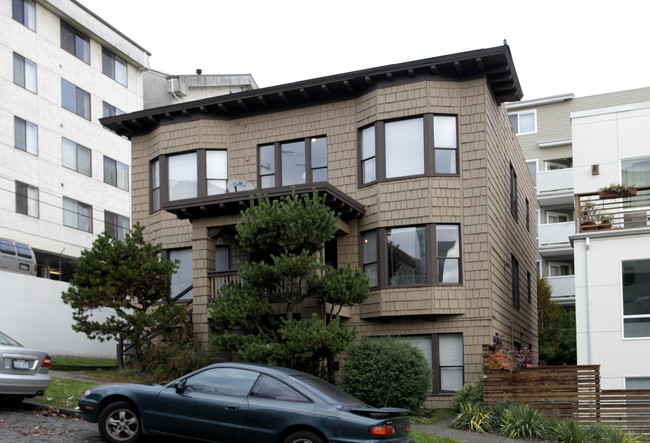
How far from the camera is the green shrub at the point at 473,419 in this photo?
603 inches

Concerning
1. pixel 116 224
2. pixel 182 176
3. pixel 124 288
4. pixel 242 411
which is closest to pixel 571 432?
pixel 242 411

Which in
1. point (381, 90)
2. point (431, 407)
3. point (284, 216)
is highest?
point (381, 90)

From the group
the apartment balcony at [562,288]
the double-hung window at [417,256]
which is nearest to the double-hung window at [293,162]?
the double-hung window at [417,256]

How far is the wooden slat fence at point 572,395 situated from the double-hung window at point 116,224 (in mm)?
A: 26057

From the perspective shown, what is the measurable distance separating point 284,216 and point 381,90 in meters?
5.30

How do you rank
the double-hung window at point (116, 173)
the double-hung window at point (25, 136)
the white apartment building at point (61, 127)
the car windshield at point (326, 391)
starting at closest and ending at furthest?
the car windshield at point (326, 391) → the white apartment building at point (61, 127) → the double-hung window at point (25, 136) → the double-hung window at point (116, 173)

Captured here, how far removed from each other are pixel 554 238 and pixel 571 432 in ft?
75.4

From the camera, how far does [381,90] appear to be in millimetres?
19812

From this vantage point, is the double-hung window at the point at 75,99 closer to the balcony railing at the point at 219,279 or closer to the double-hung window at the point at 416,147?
the balcony railing at the point at 219,279

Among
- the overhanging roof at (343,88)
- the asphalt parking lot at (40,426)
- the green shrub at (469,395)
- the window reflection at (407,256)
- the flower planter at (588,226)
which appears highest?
the overhanging roof at (343,88)

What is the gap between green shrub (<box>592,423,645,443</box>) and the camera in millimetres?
13781

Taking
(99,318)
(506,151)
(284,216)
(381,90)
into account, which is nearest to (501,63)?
(381,90)

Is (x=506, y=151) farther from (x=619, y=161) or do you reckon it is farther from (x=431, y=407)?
(x=431, y=407)

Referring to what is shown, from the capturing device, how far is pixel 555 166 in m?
39.4
